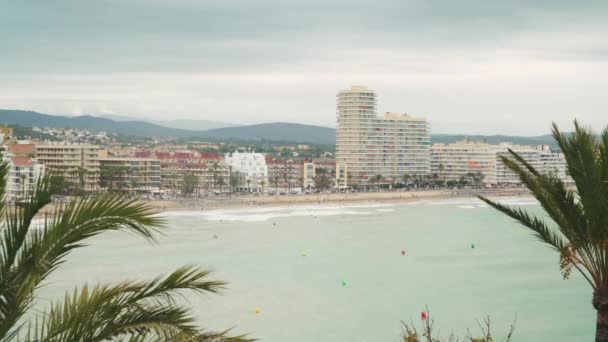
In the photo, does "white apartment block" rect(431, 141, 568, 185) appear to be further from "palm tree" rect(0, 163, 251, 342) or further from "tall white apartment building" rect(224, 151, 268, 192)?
"palm tree" rect(0, 163, 251, 342)

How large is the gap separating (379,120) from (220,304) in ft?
322

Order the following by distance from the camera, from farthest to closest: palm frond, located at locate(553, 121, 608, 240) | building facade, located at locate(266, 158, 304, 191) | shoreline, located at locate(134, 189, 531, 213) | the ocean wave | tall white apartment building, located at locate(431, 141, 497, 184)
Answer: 1. tall white apartment building, located at locate(431, 141, 497, 184)
2. building facade, located at locate(266, 158, 304, 191)
3. shoreline, located at locate(134, 189, 531, 213)
4. the ocean wave
5. palm frond, located at locate(553, 121, 608, 240)

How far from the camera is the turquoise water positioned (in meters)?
23.1

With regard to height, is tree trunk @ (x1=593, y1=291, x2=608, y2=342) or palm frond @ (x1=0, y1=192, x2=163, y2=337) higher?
palm frond @ (x1=0, y1=192, x2=163, y2=337)

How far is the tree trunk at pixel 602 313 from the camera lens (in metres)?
6.82

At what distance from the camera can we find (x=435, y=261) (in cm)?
3769

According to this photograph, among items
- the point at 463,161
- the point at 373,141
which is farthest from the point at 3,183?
the point at 463,161

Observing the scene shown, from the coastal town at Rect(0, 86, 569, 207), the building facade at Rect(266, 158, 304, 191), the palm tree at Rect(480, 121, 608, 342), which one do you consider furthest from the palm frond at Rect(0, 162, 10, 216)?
the building facade at Rect(266, 158, 304, 191)

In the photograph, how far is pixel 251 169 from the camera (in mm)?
110000

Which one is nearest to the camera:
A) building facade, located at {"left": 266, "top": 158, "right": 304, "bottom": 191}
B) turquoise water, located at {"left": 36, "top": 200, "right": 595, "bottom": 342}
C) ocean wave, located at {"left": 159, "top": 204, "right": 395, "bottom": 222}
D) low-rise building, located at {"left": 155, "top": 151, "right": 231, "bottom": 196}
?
turquoise water, located at {"left": 36, "top": 200, "right": 595, "bottom": 342}

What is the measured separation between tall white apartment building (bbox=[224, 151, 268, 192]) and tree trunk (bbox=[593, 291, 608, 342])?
10041 cm

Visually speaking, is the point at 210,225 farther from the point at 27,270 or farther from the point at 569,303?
the point at 27,270

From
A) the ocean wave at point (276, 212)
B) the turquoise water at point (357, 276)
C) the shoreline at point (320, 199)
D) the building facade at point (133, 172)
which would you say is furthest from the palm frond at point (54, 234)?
the building facade at point (133, 172)

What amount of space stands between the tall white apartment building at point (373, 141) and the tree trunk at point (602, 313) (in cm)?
10841
